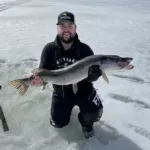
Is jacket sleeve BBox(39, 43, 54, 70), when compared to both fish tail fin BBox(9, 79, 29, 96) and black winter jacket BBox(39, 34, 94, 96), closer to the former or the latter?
black winter jacket BBox(39, 34, 94, 96)

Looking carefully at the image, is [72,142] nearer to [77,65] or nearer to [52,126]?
[52,126]

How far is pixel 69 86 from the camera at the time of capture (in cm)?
382

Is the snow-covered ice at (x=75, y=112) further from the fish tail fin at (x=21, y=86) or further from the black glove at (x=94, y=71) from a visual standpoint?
the black glove at (x=94, y=71)

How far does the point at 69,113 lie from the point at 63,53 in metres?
0.89

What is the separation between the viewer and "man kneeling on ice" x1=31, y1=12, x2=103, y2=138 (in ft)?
11.9

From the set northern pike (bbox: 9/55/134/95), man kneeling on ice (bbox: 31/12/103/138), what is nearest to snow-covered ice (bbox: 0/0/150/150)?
man kneeling on ice (bbox: 31/12/103/138)

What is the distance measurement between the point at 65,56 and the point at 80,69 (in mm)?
551

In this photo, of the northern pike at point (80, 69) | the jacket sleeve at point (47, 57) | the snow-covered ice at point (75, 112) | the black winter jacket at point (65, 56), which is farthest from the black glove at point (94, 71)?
the snow-covered ice at point (75, 112)

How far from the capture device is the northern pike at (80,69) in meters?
3.19

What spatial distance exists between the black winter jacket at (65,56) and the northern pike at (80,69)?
0.39m

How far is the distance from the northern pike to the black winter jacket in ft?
1.29

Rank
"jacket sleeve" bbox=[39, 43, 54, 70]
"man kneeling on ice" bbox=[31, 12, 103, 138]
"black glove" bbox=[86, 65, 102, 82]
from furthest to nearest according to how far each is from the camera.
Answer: "jacket sleeve" bbox=[39, 43, 54, 70]
"man kneeling on ice" bbox=[31, 12, 103, 138]
"black glove" bbox=[86, 65, 102, 82]

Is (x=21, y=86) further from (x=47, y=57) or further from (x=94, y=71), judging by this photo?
(x=94, y=71)

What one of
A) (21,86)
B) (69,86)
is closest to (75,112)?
(69,86)
